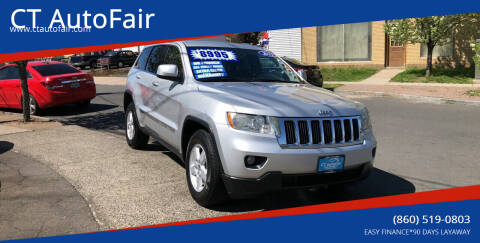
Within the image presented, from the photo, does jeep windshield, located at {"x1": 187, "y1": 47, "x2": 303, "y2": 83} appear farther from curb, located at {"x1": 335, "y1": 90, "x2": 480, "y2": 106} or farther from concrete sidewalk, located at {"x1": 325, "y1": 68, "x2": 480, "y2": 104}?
concrete sidewalk, located at {"x1": 325, "y1": 68, "x2": 480, "y2": 104}

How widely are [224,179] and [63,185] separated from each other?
7.68 ft

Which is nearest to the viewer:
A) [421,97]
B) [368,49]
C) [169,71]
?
[169,71]

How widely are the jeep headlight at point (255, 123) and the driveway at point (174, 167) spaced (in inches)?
38.1

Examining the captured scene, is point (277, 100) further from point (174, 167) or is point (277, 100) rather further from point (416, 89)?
point (416, 89)

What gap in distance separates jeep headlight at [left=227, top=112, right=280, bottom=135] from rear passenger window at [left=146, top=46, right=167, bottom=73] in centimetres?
248

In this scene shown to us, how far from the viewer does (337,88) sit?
1684 cm

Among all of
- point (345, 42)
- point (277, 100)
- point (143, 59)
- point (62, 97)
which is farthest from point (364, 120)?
point (345, 42)

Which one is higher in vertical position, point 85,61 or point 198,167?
point 85,61

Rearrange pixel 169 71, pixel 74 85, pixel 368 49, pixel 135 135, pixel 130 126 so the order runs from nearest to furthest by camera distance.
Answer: pixel 169 71 < pixel 135 135 < pixel 130 126 < pixel 74 85 < pixel 368 49

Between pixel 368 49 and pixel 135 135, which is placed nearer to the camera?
pixel 135 135

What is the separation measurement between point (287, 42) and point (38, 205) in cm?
2368

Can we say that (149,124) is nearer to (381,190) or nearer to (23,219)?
(23,219)

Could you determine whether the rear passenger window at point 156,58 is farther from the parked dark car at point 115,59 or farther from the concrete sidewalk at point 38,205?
the parked dark car at point 115,59

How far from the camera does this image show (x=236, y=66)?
17.7 feet
